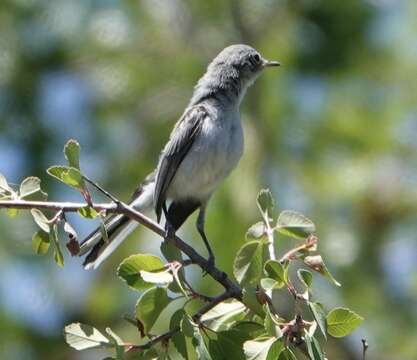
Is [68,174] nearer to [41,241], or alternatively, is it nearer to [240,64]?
[41,241]

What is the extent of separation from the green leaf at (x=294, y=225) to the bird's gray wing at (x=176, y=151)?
4.05 feet

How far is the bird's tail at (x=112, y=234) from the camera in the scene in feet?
9.48

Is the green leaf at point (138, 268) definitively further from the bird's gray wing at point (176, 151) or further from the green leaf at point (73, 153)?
the bird's gray wing at point (176, 151)

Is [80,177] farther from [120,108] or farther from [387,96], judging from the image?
[387,96]

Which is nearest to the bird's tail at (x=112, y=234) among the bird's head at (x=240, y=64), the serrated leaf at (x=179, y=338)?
the bird's head at (x=240, y=64)

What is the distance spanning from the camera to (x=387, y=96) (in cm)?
566

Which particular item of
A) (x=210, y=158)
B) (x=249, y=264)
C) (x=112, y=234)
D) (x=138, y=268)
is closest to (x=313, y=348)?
(x=249, y=264)

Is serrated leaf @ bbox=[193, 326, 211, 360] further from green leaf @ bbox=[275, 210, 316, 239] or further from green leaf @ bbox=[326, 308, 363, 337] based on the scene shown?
green leaf @ bbox=[275, 210, 316, 239]

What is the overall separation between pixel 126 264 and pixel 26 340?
138 inches

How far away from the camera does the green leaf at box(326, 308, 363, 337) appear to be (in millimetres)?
1963

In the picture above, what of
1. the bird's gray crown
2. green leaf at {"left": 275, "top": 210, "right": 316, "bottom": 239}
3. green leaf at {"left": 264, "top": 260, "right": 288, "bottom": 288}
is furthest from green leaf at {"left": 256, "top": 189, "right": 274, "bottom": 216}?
the bird's gray crown

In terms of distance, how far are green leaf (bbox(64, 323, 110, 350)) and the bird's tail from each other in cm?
70

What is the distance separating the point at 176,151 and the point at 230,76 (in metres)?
0.58

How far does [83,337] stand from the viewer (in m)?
1.98
